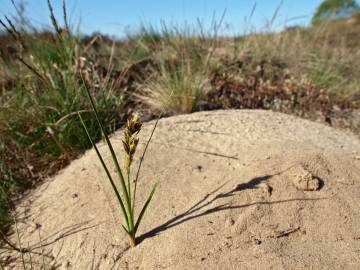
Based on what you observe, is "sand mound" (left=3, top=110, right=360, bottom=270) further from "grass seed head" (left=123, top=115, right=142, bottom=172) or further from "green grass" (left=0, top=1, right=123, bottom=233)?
"grass seed head" (left=123, top=115, right=142, bottom=172)

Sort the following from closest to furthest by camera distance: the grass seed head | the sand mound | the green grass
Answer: the grass seed head → the sand mound → the green grass

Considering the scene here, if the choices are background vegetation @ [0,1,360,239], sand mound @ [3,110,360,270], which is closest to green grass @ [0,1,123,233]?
background vegetation @ [0,1,360,239]

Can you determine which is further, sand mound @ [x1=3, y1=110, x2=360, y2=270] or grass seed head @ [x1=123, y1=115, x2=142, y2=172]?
sand mound @ [x1=3, y1=110, x2=360, y2=270]

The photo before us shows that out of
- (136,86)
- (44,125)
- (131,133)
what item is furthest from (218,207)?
(136,86)

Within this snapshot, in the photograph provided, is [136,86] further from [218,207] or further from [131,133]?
[131,133]

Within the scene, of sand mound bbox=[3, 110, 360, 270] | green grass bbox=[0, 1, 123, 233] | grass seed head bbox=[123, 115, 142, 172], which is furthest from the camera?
green grass bbox=[0, 1, 123, 233]

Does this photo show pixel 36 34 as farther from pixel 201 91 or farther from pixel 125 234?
pixel 125 234

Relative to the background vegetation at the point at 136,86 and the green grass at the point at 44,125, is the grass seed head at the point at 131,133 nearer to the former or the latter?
the background vegetation at the point at 136,86

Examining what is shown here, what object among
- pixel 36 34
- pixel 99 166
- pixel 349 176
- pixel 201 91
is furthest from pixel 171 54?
pixel 349 176

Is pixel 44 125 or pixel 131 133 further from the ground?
pixel 131 133

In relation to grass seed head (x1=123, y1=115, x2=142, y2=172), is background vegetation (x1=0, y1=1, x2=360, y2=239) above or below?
below
